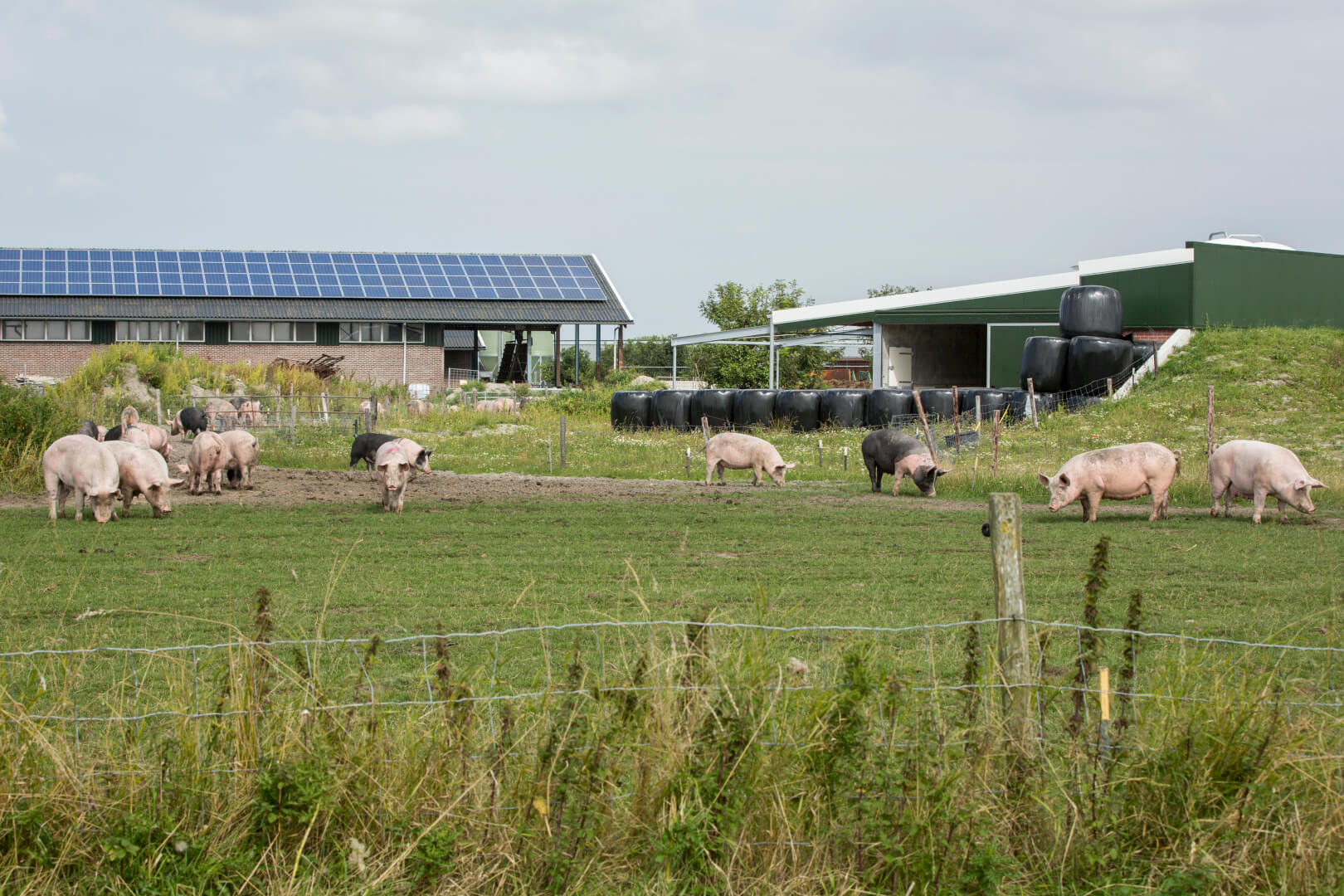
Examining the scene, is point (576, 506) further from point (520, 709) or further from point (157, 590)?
point (520, 709)

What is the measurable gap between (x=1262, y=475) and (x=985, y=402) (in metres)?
13.0

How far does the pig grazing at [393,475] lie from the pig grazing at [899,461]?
690cm

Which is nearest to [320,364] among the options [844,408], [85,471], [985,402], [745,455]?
[844,408]

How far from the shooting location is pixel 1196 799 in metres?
4.00

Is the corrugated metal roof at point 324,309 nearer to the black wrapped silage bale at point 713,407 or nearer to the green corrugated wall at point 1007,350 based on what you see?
the green corrugated wall at point 1007,350

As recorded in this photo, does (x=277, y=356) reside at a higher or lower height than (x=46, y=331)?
lower

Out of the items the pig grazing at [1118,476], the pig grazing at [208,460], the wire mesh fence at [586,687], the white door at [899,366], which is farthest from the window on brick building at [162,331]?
the wire mesh fence at [586,687]

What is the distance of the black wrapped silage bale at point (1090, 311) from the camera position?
30750 mm

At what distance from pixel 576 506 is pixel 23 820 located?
39.0ft

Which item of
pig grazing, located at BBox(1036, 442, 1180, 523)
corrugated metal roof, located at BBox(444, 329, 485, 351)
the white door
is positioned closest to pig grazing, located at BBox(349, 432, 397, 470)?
pig grazing, located at BBox(1036, 442, 1180, 523)

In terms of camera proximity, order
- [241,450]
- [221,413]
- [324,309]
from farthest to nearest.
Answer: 1. [324,309]
2. [221,413]
3. [241,450]

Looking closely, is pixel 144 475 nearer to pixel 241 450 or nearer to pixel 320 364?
pixel 241 450

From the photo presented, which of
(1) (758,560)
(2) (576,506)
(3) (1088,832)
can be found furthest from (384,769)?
(2) (576,506)

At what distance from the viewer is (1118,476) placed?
558 inches
